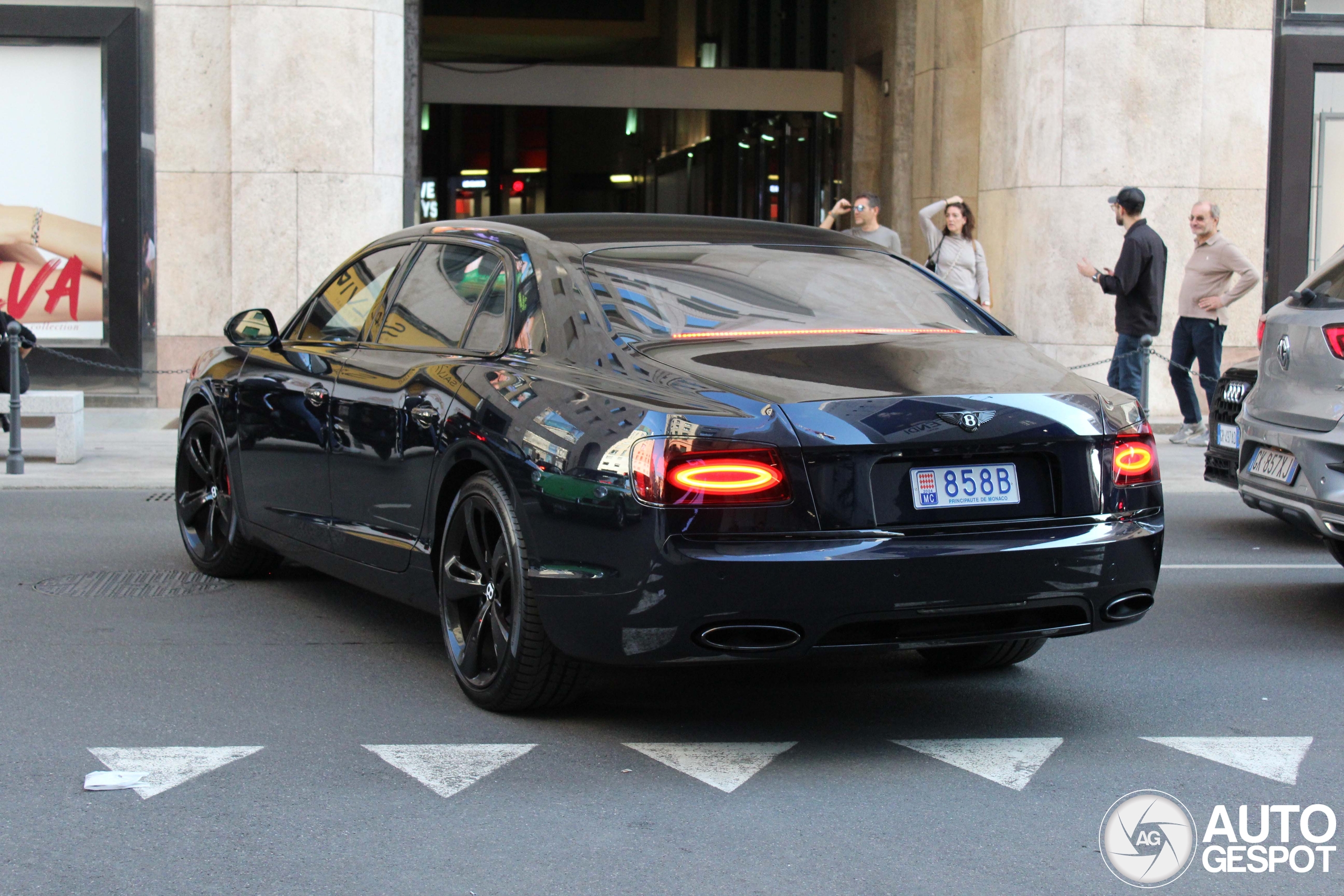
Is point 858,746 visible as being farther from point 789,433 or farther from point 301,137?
point 301,137

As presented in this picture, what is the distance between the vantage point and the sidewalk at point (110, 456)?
11070mm

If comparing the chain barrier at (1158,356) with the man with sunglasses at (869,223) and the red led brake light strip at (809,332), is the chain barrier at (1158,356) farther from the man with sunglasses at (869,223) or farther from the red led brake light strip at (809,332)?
the red led brake light strip at (809,332)

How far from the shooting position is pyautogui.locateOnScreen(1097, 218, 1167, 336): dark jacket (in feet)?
42.7

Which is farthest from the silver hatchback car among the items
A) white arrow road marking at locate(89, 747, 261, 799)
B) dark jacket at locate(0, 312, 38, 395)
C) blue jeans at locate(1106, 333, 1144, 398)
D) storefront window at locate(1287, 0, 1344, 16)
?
storefront window at locate(1287, 0, 1344, 16)

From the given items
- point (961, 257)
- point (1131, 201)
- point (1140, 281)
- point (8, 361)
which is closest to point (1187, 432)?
point (1140, 281)

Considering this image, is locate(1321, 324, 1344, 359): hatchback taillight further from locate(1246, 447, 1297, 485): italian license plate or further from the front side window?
the front side window

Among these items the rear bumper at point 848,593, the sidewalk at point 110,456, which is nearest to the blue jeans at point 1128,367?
the sidewalk at point 110,456

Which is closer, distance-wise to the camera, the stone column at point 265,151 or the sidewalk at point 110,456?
the sidewalk at point 110,456

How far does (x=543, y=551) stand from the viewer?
4.84m

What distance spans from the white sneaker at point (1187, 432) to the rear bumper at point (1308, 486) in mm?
6883

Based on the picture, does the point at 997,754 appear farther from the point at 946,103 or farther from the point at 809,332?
the point at 946,103

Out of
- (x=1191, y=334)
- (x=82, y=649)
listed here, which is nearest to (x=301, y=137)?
(x=1191, y=334)

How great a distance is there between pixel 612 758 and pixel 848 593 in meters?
0.86

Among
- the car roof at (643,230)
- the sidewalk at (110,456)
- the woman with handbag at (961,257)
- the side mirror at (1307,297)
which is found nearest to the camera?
the car roof at (643,230)
